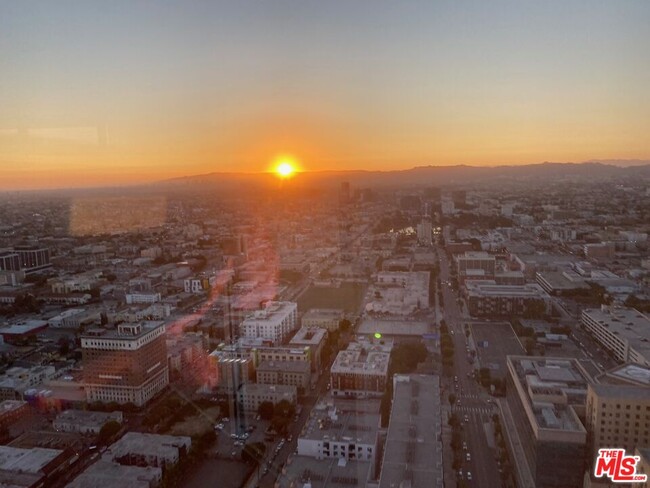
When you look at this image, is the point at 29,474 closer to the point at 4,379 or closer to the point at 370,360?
the point at 4,379

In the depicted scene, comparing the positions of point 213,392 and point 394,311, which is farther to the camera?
point 394,311

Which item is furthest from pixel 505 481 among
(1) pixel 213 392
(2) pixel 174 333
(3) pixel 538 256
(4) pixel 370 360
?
(3) pixel 538 256

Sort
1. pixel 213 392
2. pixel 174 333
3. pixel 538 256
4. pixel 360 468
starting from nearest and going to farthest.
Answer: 1. pixel 360 468
2. pixel 213 392
3. pixel 174 333
4. pixel 538 256

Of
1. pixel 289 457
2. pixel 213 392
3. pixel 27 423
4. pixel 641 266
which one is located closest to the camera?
pixel 289 457

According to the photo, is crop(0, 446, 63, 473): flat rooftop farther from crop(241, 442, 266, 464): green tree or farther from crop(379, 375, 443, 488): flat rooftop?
crop(379, 375, 443, 488): flat rooftop

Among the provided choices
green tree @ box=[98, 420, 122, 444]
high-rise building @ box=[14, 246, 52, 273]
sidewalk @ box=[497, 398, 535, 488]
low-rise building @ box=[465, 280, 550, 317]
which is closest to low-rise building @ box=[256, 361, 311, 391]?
green tree @ box=[98, 420, 122, 444]

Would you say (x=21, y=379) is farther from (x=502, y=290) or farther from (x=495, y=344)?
(x=502, y=290)

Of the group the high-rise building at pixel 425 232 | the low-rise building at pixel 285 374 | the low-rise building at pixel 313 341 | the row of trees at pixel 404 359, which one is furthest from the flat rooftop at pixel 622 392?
the high-rise building at pixel 425 232
